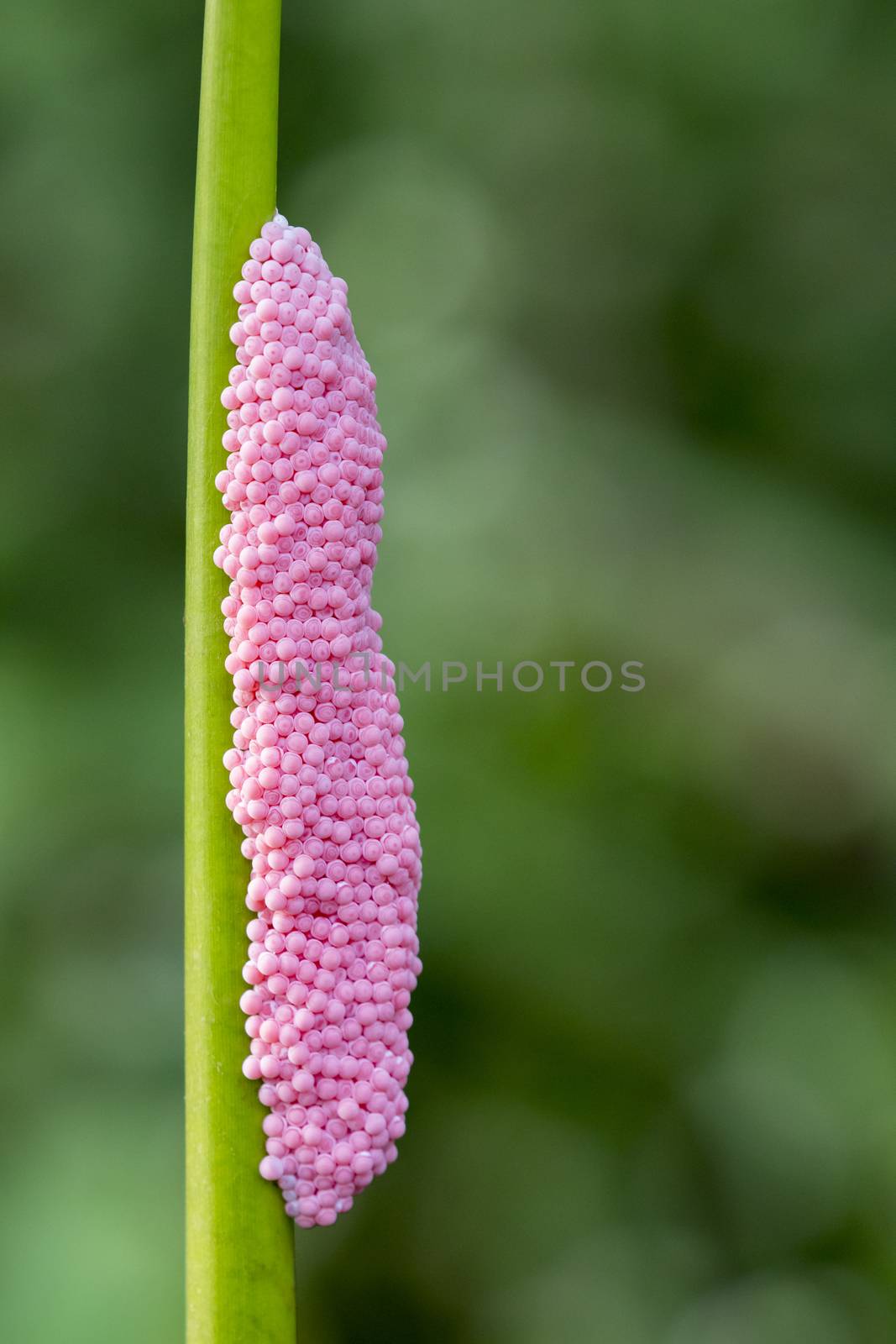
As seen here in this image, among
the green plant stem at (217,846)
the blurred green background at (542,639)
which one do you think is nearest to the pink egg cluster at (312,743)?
the green plant stem at (217,846)

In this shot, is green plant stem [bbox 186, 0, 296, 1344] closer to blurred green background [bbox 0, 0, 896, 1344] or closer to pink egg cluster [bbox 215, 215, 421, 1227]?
pink egg cluster [bbox 215, 215, 421, 1227]

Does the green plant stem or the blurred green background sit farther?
the blurred green background

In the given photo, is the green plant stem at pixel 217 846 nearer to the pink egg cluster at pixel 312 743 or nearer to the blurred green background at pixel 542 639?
the pink egg cluster at pixel 312 743

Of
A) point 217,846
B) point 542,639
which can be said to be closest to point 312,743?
point 217,846

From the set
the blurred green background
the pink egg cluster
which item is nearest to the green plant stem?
the pink egg cluster

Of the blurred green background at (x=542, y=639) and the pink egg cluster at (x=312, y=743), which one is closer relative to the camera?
the pink egg cluster at (x=312, y=743)
